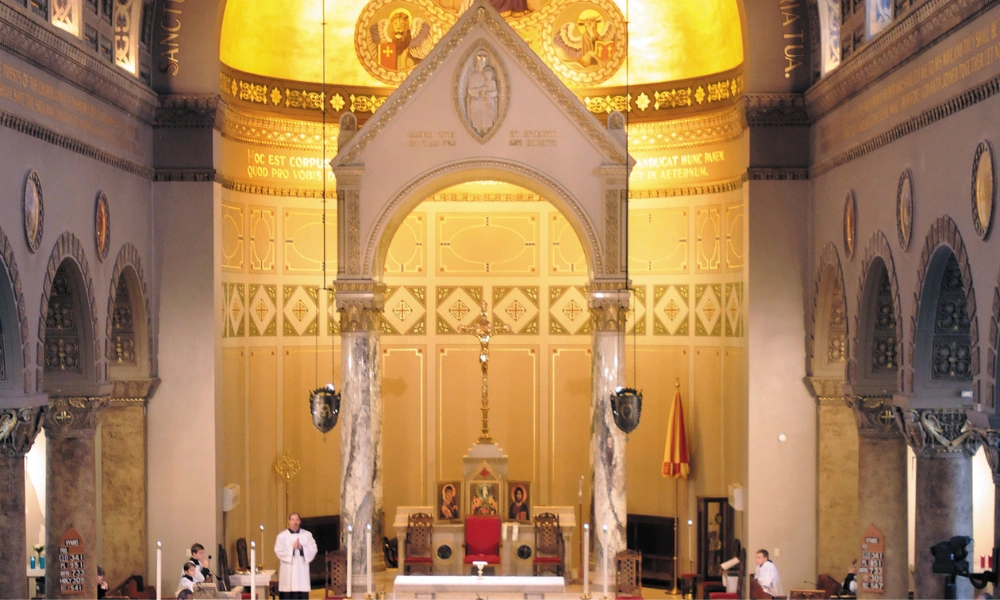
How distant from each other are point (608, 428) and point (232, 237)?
23.8ft

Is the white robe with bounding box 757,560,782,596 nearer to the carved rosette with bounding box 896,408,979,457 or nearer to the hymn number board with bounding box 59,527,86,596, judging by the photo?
the carved rosette with bounding box 896,408,979,457

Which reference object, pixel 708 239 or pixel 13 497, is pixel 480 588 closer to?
pixel 13 497

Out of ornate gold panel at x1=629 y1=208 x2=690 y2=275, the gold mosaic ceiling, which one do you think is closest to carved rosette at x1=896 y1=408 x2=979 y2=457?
ornate gold panel at x1=629 y1=208 x2=690 y2=275

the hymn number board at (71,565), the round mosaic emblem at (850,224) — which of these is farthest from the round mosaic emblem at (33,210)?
the round mosaic emblem at (850,224)

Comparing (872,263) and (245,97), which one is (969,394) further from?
(245,97)

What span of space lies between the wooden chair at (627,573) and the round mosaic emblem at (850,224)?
572cm

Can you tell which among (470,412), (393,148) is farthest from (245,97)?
(470,412)

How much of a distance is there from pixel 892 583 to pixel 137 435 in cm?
1171

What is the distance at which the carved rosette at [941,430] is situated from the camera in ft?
53.7

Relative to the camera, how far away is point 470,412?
2559 centimetres

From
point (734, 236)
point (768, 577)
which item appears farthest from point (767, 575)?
point (734, 236)

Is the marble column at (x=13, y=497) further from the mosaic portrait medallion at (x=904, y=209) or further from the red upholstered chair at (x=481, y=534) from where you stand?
the mosaic portrait medallion at (x=904, y=209)

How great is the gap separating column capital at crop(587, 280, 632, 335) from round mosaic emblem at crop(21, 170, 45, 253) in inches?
335

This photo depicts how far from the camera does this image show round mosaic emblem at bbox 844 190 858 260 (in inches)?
755
